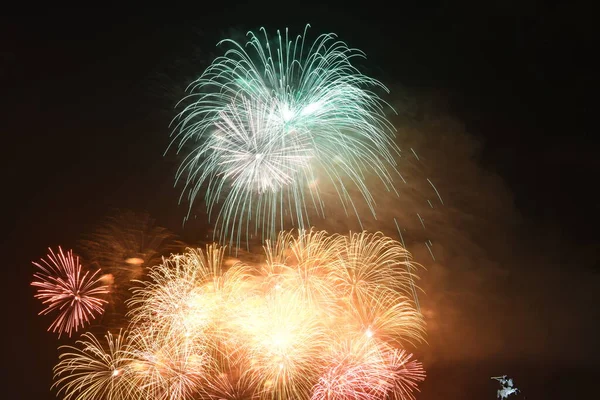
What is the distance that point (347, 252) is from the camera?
714 inches

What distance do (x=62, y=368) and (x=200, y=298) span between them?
7.53 metres

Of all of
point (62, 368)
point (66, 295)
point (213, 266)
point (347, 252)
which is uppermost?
point (347, 252)

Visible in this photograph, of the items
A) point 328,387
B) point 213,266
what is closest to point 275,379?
point 328,387

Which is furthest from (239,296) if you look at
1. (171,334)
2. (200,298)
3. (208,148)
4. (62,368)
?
(62,368)

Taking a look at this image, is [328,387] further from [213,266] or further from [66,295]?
[66,295]

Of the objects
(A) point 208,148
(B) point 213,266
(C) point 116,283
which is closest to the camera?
(A) point 208,148

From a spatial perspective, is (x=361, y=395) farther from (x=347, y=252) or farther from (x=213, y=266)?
(x=213, y=266)

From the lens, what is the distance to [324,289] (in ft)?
58.6

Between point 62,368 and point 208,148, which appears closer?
point 208,148

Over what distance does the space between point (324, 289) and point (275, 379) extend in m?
3.75

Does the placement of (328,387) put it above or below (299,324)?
below

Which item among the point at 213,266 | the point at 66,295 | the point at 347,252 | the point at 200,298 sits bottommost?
the point at 66,295

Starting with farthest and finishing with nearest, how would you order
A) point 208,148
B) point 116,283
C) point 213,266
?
point 116,283 → point 213,266 → point 208,148

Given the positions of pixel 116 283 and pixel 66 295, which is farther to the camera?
pixel 116 283
